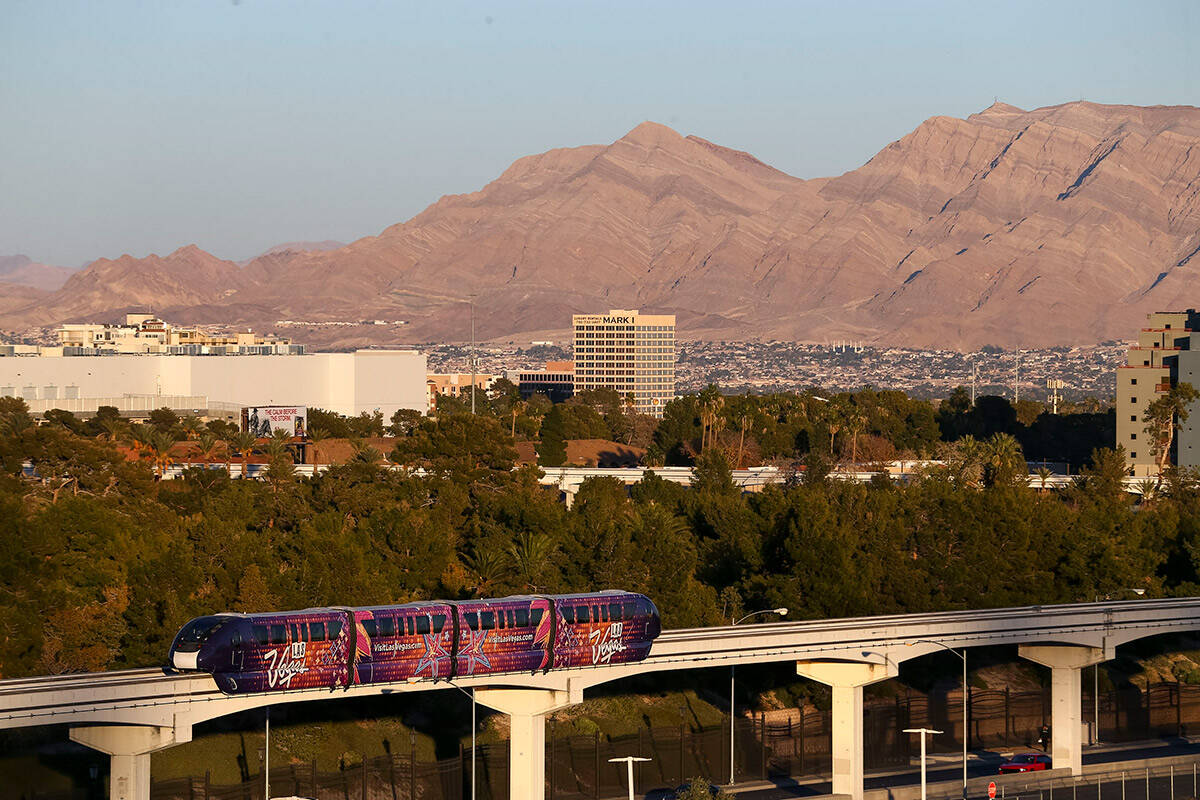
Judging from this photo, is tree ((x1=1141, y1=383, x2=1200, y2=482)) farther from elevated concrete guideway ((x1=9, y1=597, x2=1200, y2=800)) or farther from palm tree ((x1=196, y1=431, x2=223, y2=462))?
elevated concrete guideway ((x1=9, y1=597, x2=1200, y2=800))

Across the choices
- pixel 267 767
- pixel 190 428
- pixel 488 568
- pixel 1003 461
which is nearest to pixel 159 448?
pixel 190 428

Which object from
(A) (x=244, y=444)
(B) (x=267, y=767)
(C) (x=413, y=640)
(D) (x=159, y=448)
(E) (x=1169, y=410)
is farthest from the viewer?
(E) (x=1169, y=410)

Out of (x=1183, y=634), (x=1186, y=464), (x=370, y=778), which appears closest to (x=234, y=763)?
(x=370, y=778)

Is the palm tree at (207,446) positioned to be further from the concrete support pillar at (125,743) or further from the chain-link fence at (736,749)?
the concrete support pillar at (125,743)

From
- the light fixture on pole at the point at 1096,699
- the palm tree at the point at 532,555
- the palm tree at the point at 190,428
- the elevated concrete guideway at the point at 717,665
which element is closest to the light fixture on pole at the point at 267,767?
the elevated concrete guideway at the point at 717,665

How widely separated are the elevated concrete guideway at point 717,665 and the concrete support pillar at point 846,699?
47mm

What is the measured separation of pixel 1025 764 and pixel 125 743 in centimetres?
4496

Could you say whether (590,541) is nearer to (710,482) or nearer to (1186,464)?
(710,482)

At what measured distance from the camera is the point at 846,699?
8412 cm

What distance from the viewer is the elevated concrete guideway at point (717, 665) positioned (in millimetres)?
64438

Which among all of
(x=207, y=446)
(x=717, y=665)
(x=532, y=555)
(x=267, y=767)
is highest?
(x=207, y=446)

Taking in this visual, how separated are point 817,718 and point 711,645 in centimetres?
2154

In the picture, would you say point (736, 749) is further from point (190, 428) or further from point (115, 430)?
point (190, 428)

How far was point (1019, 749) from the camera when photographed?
9706 cm
